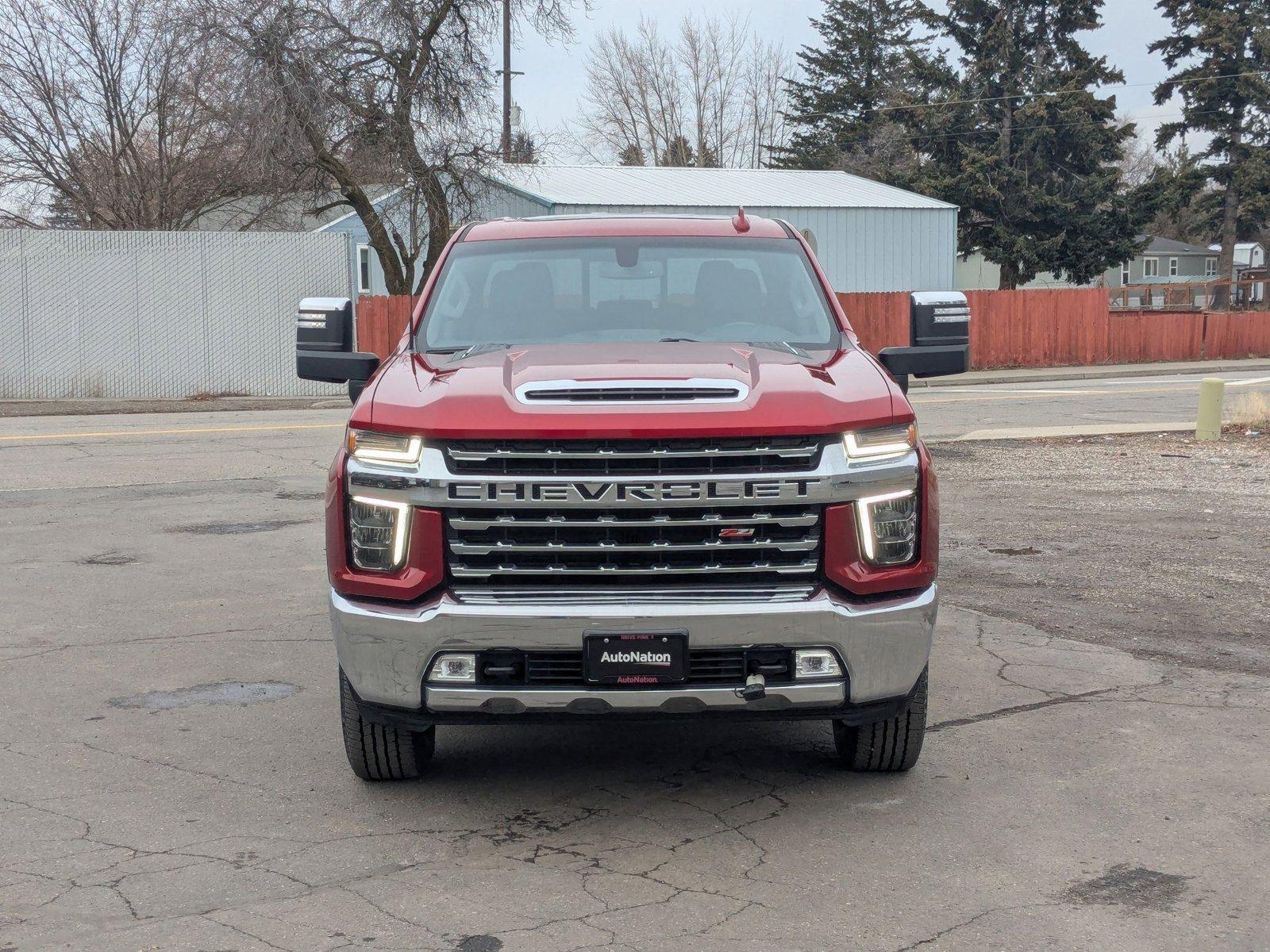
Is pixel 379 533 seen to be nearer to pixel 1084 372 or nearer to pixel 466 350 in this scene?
pixel 466 350

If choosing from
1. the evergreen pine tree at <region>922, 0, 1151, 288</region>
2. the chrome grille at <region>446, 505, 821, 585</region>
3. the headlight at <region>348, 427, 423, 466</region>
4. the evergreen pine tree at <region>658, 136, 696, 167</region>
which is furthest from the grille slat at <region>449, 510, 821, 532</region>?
the evergreen pine tree at <region>658, 136, 696, 167</region>

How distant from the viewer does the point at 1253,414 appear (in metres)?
19.1

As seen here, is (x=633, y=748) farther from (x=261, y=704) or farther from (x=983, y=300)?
(x=983, y=300)

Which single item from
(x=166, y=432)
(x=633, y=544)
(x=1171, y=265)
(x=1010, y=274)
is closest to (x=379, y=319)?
(x=166, y=432)

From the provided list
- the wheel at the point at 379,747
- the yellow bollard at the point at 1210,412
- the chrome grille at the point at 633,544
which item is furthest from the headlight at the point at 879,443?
the yellow bollard at the point at 1210,412

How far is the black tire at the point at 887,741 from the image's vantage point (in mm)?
5102

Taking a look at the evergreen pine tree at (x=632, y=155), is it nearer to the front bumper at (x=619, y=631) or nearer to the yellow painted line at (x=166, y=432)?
the yellow painted line at (x=166, y=432)

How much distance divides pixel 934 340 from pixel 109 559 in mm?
6185

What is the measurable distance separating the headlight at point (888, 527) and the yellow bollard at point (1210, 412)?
1421cm

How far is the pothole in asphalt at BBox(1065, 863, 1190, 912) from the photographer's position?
4.12 m

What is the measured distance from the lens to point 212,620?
314 inches

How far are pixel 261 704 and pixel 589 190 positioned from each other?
111ft

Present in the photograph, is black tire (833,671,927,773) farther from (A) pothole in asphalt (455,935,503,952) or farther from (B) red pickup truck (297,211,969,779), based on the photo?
(A) pothole in asphalt (455,935,503,952)

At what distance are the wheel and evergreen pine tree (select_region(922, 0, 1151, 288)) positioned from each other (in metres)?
46.2
